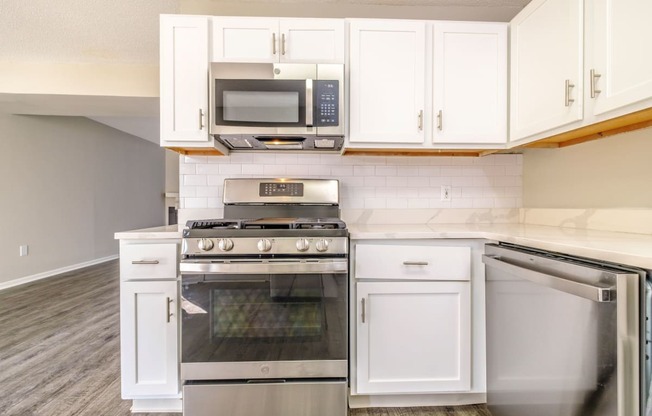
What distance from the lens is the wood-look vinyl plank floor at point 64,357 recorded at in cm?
164

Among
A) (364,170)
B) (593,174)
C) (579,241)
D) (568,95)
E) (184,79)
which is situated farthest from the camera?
(364,170)

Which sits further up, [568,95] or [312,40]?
[312,40]

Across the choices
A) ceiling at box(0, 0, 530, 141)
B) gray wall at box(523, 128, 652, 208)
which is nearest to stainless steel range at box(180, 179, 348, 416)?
gray wall at box(523, 128, 652, 208)

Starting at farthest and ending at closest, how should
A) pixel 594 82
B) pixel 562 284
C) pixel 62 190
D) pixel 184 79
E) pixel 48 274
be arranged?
pixel 62 190, pixel 48 274, pixel 184 79, pixel 594 82, pixel 562 284

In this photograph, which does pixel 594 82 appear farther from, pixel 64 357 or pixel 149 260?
pixel 64 357

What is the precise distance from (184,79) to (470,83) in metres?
1.61

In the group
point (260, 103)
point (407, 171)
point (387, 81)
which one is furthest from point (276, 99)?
point (407, 171)

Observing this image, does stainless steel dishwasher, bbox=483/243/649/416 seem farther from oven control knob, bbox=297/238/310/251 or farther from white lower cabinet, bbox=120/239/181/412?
white lower cabinet, bbox=120/239/181/412

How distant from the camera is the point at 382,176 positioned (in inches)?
83.4

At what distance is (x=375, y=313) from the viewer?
5.12 ft

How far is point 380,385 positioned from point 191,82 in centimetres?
188

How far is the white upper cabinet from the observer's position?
69.1 inches

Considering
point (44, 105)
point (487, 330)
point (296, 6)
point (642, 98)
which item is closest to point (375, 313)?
point (487, 330)

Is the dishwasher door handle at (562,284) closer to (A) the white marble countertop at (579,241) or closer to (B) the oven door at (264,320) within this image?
(A) the white marble countertop at (579,241)
